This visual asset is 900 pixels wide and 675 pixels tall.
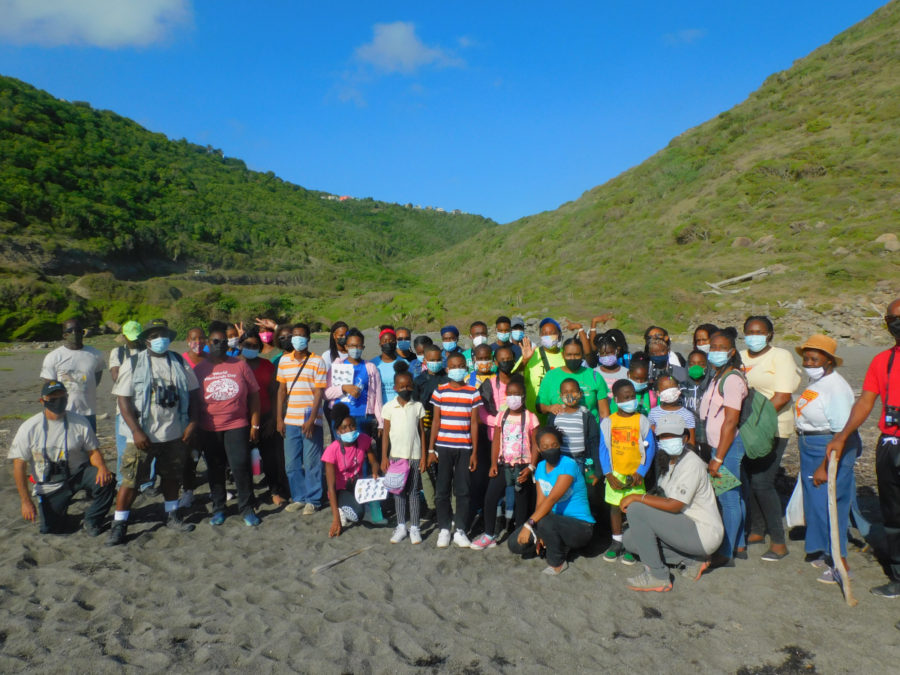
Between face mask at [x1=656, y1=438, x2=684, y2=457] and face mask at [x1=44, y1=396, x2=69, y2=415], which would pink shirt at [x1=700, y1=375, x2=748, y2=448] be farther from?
face mask at [x1=44, y1=396, x2=69, y2=415]

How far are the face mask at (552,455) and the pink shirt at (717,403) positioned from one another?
132cm

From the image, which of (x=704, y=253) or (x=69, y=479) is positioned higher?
(x=704, y=253)

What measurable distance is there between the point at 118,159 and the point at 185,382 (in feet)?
223

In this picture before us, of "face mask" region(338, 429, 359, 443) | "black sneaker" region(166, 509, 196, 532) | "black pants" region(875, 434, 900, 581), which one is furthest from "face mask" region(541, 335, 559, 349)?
"black sneaker" region(166, 509, 196, 532)

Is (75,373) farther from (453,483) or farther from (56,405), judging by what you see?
(453,483)

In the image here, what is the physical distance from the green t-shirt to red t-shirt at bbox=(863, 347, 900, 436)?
1919 mm

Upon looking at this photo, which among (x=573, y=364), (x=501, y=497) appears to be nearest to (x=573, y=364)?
(x=573, y=364)

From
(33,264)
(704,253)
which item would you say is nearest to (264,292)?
(33,264)

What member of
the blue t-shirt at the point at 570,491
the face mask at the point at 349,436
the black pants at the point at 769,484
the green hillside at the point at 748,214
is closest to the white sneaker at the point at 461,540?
the blue t-shirt at the point at 570,491

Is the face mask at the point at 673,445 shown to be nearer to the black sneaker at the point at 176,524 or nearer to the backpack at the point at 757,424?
the backpack at the point at 757,424

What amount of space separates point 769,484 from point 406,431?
10.3ft

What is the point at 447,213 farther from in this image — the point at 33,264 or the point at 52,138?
the point at 33,264

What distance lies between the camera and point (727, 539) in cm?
429

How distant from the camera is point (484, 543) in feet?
15.8
